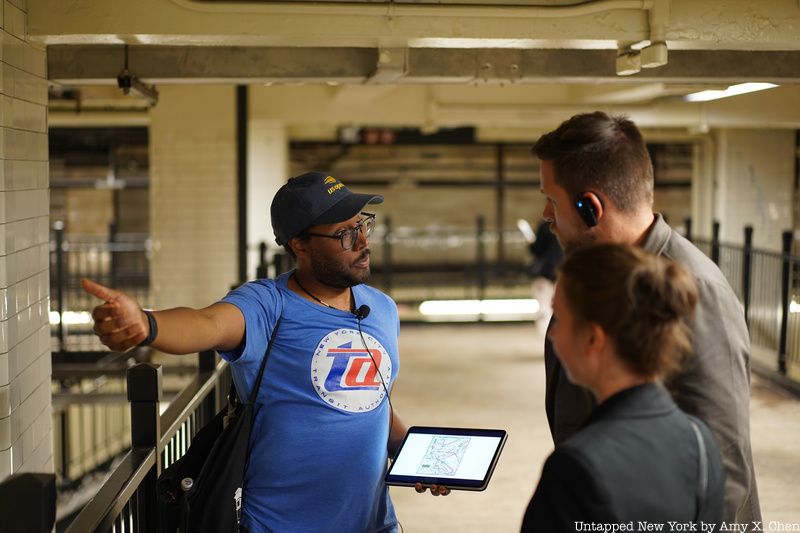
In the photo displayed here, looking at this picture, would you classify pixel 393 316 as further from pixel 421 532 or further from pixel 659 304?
pixel 421 532

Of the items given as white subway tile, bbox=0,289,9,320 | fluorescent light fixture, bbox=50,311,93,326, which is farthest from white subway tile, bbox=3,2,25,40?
fluorescent light fixture, bbox=50,311,93,326

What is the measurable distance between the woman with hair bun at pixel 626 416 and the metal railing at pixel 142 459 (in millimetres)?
1071

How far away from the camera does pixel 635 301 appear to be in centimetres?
145

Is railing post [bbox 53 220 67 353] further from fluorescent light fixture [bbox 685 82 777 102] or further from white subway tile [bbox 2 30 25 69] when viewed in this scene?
fluorescent light fixture [bbox 685 82 777 102]

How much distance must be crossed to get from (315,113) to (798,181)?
28.1 ft

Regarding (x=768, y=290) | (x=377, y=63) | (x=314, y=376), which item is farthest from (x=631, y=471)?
(x=768, y=290)

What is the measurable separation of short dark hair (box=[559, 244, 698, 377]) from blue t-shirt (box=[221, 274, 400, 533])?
98cm

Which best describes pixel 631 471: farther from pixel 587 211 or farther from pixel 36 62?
pixel 36 62

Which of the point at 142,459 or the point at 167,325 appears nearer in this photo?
the point at 167,325

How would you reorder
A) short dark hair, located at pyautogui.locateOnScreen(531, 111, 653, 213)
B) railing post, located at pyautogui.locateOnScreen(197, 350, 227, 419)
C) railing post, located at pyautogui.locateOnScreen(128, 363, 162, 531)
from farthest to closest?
railing post, located at pyautogui.locateOnScreen(197, 350, 227, 419), railing post, located at pyautogui.locateOnScreen(128, 363, 162, 531), short dark hair, located at pyautogui.locateOnScreen(531, 111, 653, 213)

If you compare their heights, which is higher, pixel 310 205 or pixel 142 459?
pixel 310 205

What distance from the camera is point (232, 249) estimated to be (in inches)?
380

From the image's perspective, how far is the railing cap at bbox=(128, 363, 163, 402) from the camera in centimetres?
268

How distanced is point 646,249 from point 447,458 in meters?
0.80
